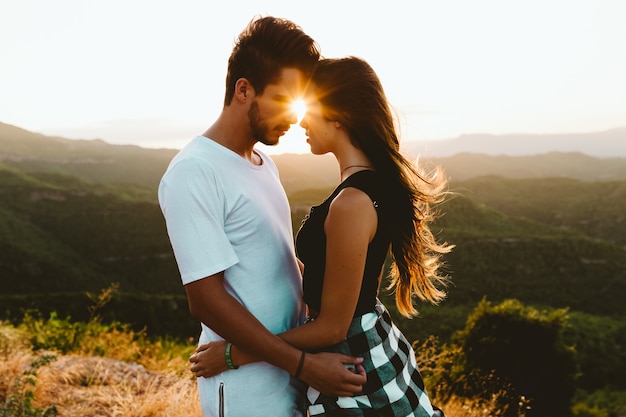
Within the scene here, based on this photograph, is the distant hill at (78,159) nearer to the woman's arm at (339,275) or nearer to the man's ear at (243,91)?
the man's ear at (243,91)

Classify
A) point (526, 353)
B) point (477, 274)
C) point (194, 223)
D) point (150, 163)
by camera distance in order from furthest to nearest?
point (150, 163) < point (477, 274) < point (526, 353) < point (194, 223)

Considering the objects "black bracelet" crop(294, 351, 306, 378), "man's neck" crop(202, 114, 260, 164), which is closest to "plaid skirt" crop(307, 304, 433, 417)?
"black bracelet" crop(294, 351, 306, 378)

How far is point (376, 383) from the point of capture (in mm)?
1766

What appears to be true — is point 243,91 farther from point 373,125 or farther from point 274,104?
point 373,125

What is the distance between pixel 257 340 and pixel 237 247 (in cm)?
33

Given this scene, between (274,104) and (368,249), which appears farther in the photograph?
(274,104)

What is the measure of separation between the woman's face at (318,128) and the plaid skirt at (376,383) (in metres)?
0.68

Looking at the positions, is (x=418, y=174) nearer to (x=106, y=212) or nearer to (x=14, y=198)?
(x=106, y=212)

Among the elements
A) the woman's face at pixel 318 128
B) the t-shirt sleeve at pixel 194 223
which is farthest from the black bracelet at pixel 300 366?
the woman's face at pixel 318 128

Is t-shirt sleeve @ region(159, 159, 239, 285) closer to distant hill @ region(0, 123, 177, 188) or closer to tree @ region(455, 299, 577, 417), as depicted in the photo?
tree @ region(455, 299, 577, 417)

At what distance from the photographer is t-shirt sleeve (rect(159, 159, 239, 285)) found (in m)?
1.64

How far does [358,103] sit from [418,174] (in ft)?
1.39

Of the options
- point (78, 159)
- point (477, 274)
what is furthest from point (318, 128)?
point (78, 159)

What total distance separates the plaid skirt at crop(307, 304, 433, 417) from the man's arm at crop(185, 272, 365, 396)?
0.05m
